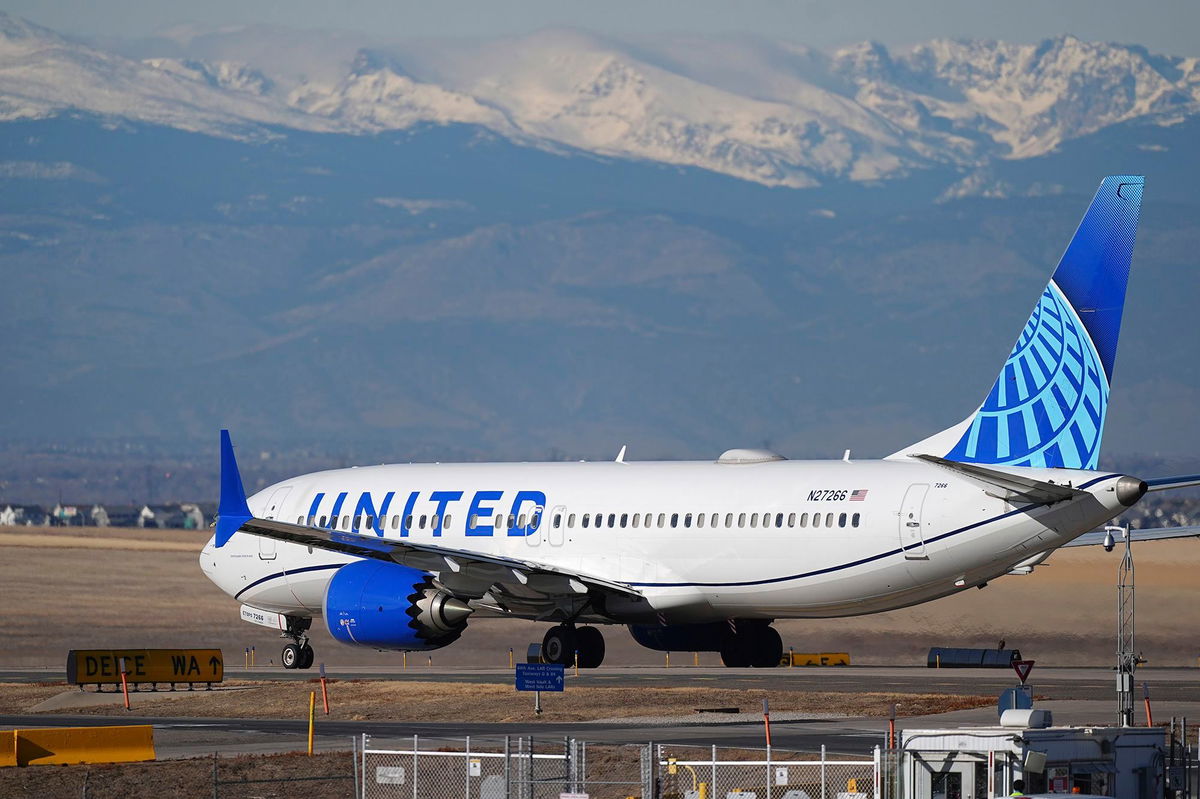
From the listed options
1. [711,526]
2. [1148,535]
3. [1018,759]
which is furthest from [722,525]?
[1018,759]

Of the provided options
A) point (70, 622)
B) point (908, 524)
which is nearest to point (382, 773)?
point (908, 524)

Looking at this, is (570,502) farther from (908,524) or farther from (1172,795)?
(1172,795)

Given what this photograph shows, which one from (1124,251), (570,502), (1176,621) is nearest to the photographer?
(1124,251)

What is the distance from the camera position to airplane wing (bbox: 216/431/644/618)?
3941 centimetres

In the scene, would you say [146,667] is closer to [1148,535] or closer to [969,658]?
[969,658]

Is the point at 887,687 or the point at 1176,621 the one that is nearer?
the point at 887,687

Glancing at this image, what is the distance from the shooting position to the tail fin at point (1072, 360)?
120 feet

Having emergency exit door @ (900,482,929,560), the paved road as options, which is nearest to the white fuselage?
emergency exit door @ (900,482,929,560)

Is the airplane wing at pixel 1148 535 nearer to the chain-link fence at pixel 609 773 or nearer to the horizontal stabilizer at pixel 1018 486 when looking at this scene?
the horizontal stabilizer at pixel 1018 486

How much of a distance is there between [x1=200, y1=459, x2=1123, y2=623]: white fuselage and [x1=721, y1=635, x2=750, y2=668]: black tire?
2751 mm

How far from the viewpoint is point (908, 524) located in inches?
1476

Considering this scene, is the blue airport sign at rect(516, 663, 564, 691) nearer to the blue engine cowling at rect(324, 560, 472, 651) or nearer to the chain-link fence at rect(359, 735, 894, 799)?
the chain-link fence at rect(359, 735, 894, 799)

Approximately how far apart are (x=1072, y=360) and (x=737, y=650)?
1069cm

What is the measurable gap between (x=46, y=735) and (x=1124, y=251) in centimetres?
1925
